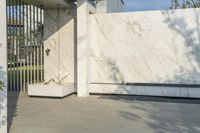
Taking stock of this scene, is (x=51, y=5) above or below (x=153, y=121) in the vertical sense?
above

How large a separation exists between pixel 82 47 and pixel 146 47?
2.03 m

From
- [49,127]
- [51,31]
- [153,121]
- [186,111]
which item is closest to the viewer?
[49,127]

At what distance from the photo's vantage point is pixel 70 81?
36.7 feet

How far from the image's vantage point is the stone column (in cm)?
1014

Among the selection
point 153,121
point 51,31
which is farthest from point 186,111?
point 51,31

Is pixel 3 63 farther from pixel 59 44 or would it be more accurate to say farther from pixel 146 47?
pixel 59 44

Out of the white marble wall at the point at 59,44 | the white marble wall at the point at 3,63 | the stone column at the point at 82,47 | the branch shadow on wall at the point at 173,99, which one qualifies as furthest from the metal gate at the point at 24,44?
the white marble wall at the point at 3,63

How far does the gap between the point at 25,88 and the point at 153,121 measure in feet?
20.4

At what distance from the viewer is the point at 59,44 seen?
37.2 feet

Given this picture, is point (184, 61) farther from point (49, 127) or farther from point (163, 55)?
point (49, 127)

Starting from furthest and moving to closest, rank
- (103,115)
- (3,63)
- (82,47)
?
(82,47)
(103,115)
(3,63)

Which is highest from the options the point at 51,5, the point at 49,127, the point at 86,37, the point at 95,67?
the point at 51,5

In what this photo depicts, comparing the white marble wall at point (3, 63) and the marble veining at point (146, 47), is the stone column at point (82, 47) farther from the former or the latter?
the white marble wall at point (3, 63)

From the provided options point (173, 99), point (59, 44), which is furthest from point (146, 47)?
point (59, 44)
